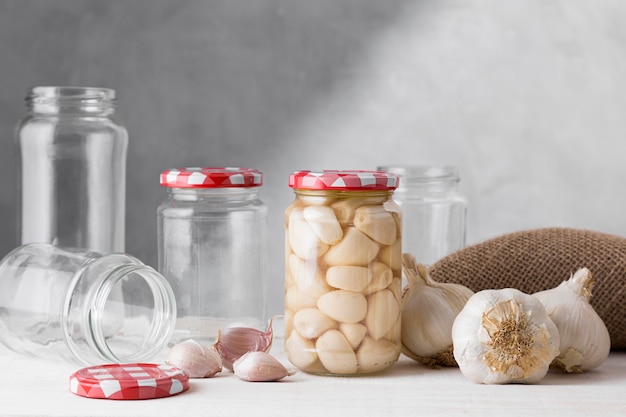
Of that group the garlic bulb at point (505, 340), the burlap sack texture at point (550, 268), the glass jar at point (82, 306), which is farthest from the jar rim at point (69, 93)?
the garlic bulb at point (505, 340)

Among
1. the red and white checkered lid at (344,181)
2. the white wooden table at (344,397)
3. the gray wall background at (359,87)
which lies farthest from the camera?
the gray wall background at (359,87)

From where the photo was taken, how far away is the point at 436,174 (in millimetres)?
1370

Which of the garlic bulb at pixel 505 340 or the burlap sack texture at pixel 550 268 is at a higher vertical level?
the burlap sack texture at pixel 550 268

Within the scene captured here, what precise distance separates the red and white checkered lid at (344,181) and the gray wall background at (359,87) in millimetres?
653

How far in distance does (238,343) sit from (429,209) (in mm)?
461

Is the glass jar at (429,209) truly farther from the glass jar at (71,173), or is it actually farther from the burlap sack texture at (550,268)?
the glass jar at (71,173)

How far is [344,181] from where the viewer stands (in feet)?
3.09

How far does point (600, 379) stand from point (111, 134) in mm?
780

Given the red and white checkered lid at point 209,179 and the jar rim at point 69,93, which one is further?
the jar rim at point 69,93

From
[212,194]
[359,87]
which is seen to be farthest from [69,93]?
[359,87]

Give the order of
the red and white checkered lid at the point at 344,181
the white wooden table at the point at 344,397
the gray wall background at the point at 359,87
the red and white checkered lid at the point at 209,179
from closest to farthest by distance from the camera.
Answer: the white wooden table at the point at 344,397 → the red and white checkered lid at the point at 344,181 → the red and white checkered lid at the point at 209,179 → the gray wall background at the point at 359,87

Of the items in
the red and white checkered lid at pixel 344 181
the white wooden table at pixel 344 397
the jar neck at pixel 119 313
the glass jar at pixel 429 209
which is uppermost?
the red and white checkered lid at pixel 344 181

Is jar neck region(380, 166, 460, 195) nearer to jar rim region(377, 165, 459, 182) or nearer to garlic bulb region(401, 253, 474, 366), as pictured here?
jar rim region(377, 165, 459, 182)

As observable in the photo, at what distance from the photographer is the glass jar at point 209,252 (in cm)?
113
